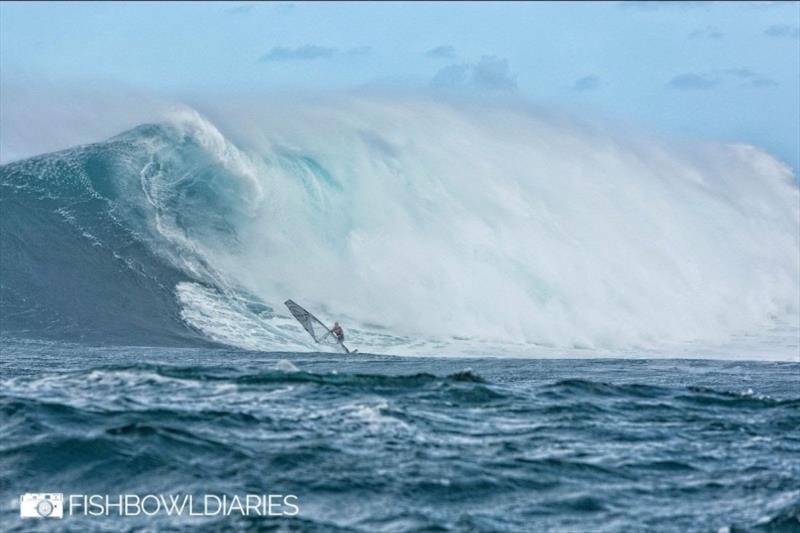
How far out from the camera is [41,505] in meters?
13.5

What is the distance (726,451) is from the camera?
1661cm

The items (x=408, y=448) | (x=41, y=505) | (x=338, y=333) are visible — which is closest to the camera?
(x=41, y=505)

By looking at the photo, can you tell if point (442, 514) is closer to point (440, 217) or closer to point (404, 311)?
point (404, 311)

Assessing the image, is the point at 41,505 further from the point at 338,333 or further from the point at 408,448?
the point at 338,333

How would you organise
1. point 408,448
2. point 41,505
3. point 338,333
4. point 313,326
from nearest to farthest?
point 41,505 < point 408,448 < point 338,333 < point 313,326

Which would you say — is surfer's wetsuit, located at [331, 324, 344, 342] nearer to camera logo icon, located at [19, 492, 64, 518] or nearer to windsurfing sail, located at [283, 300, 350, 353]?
windsurfing sail, located at [283, 300, 350, 353]

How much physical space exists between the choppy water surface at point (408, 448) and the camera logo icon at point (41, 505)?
14 centimetres

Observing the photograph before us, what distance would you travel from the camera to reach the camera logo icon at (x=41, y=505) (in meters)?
13.2

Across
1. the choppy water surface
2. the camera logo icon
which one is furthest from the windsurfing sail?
the camera logo icon

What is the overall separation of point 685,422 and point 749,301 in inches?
990

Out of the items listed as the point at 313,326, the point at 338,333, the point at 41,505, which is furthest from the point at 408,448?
the point at 313,326

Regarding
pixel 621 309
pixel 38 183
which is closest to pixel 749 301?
pixel 621 309

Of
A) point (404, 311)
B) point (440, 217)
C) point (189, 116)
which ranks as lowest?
point (404, 311)

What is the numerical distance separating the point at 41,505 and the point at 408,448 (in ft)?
15.7
